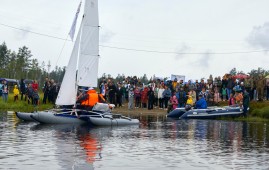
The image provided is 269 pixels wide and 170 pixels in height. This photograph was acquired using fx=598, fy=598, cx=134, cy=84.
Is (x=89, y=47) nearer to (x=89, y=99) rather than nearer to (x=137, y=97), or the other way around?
(x=89, y=99)

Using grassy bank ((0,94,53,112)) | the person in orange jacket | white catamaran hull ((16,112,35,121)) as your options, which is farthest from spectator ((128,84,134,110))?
the person in orange jacket

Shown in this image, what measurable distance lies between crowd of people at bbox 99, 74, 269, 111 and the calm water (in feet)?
46.4

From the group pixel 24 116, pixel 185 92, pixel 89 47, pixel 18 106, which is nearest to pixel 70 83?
pixel 89 47

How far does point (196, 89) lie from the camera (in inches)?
1954

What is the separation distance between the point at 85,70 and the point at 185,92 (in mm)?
14851

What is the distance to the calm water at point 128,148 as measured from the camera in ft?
61.8

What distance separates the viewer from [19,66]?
137750 millimetres

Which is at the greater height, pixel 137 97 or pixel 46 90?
pixel 46 90

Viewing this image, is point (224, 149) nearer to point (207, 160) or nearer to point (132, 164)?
point (207, 160)

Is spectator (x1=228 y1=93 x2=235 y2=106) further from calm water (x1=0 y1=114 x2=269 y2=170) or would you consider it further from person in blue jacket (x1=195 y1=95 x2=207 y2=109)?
calm water (x1=0 y1=114 x2=269 y2=170)

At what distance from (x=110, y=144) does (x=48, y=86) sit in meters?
27.8

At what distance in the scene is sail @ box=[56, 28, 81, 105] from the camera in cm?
3569

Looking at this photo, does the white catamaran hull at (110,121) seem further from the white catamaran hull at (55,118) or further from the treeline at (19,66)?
the treeline at (19,66)

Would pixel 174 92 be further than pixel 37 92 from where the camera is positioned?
No
